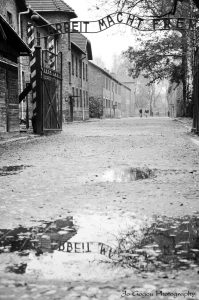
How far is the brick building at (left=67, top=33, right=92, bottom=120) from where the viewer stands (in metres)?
42.2

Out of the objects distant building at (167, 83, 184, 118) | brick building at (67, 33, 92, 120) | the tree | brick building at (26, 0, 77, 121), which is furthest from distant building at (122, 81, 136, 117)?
brick building at (26, 0, 77, 121)

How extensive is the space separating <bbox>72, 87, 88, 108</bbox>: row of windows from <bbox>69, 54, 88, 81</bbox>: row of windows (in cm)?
157

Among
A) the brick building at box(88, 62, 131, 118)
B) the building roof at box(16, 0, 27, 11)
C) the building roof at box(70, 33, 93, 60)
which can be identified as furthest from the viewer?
the brick building at box(88, 62, 131, 118)

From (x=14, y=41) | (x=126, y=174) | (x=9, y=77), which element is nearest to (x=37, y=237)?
(x=126, y=174)

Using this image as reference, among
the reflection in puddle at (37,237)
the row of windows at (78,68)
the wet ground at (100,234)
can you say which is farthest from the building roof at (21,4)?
the reflection in puddle at (37,237)

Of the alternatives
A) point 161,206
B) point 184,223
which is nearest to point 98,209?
point 161,206

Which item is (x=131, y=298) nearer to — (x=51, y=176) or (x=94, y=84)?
(x=51, y=176)

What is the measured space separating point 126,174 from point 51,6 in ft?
105

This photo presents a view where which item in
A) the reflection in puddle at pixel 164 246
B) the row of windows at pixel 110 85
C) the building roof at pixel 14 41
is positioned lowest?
the reflection in puddle at pixel 164 246

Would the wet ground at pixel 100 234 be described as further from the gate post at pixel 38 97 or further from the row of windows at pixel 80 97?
the row of windows at pixel 80 97

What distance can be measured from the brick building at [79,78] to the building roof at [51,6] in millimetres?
4137

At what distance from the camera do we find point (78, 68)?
46.1m

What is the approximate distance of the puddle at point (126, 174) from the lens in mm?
6926

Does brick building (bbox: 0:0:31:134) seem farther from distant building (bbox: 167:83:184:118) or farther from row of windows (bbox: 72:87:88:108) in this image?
distant building (bbox: 167:83:184:118)
